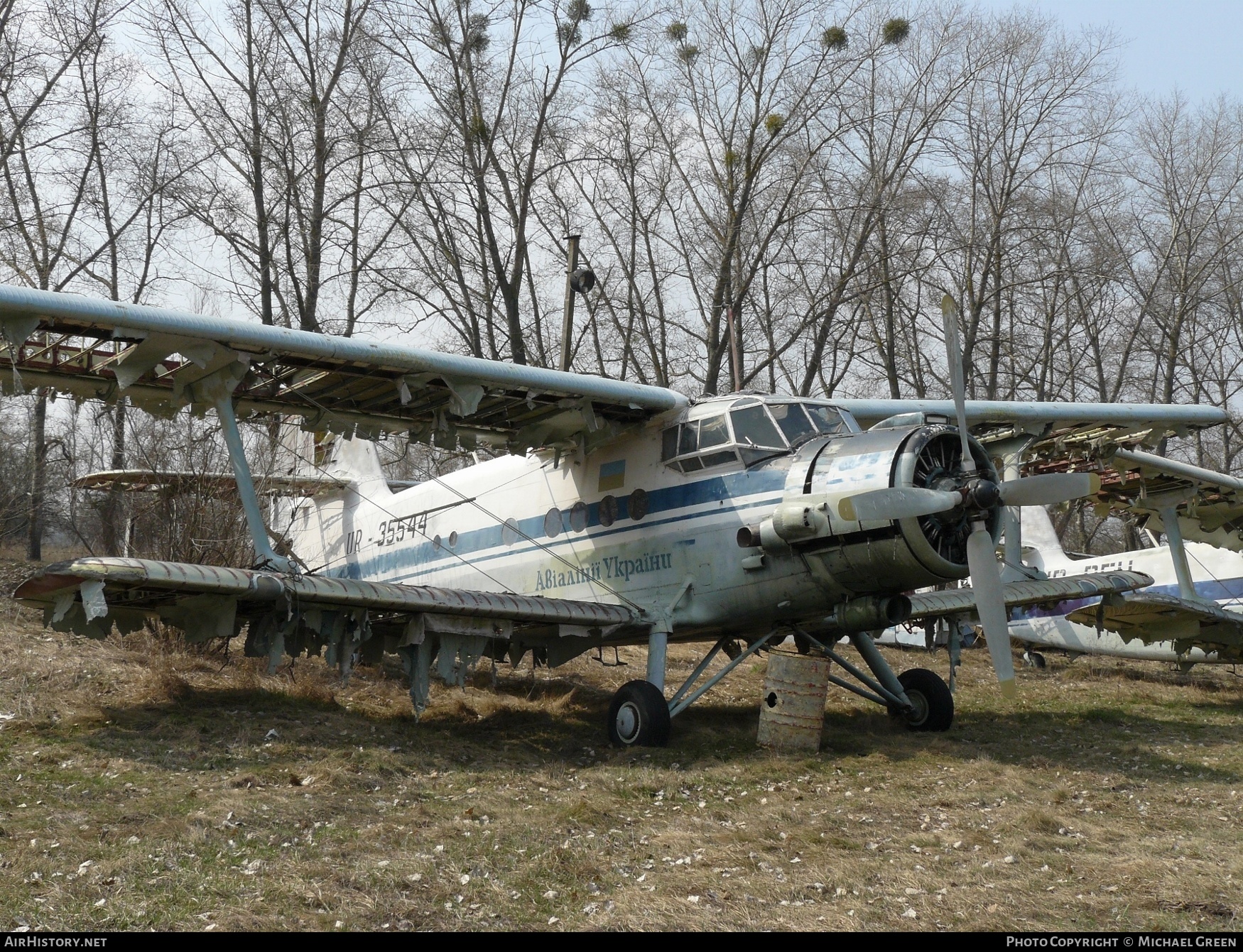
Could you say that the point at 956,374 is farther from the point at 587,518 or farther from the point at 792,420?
the point at 587,518

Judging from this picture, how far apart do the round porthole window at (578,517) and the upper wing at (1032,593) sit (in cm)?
397

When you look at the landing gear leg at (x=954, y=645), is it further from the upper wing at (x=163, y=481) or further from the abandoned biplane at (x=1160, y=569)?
the upper wing at (x=163, y=481)

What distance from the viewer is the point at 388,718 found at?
35.9ft

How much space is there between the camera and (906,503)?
9.02 meters

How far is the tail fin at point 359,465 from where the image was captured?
54.7ft

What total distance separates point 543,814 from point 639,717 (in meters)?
2.81

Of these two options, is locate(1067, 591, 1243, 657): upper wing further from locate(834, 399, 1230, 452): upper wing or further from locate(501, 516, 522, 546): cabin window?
locate(501, 516, 522, 546): cabin window

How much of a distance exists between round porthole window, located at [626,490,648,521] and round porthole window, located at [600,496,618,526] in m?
0.19

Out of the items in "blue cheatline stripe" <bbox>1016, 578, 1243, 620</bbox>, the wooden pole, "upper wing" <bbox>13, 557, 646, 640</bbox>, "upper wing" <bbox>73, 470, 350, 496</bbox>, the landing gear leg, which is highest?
the wooden pole

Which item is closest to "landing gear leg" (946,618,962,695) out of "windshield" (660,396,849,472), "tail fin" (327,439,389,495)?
"windshield" (660,396,849,472)

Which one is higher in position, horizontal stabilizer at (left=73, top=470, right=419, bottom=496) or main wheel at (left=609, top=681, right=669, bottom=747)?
horizontal stabilizer at (left=73, top=470, right=419, bottom=496)

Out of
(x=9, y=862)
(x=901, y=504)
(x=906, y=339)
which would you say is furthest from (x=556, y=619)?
(x=906, y=339)

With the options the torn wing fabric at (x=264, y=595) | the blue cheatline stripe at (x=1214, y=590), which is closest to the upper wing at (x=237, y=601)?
the torn wing fabric at (x=264, y=595)

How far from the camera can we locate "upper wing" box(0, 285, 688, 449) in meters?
8.98
